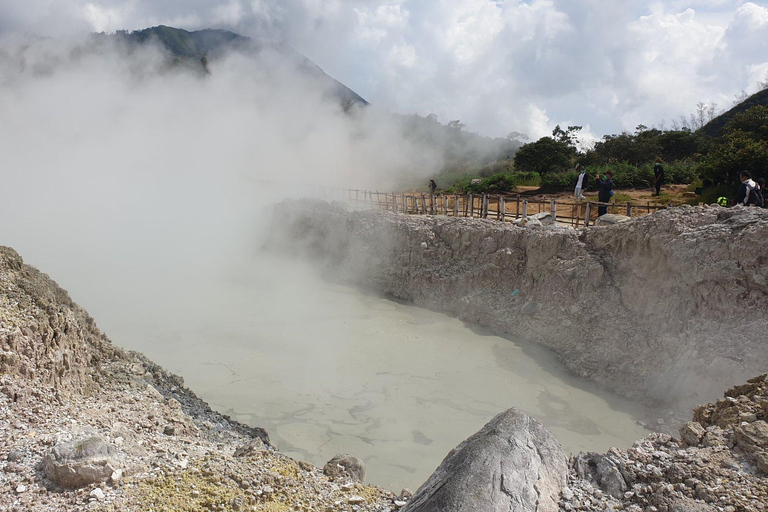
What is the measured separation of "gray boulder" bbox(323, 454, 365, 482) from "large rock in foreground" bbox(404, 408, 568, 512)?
2.99 feet

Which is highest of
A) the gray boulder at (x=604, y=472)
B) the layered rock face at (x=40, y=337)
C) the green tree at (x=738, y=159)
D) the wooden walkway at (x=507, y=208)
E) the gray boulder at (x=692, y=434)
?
the green tree at (x=738, y=159)

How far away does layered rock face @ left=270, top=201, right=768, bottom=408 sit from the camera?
691cm

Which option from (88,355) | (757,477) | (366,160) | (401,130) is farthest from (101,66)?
(757,477)

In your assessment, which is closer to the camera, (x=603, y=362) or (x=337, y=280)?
(x=603, y=362)

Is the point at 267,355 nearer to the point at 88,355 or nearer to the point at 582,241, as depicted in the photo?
the point at 88,355

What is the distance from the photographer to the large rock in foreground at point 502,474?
3.17 meters

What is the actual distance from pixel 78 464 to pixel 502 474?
2683 mm

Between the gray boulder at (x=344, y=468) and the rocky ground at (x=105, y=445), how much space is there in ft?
0.05

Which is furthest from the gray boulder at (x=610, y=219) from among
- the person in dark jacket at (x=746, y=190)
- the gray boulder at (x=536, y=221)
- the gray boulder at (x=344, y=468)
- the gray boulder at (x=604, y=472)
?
the gray boulder at (x=344, y=468)

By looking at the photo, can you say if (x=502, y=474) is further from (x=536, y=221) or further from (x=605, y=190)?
(x=605, y=190)

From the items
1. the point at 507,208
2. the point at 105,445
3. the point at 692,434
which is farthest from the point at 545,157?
the point at 105,445

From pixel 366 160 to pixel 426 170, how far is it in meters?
4.06

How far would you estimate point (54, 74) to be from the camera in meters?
21.4

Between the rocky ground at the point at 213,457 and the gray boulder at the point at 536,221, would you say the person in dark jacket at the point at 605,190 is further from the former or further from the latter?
the rocky ground at the point at 213,457
